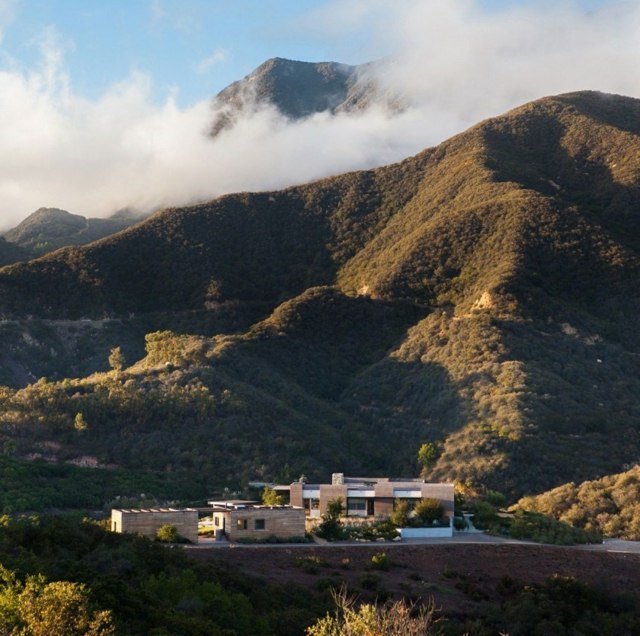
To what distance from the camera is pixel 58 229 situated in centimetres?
13750

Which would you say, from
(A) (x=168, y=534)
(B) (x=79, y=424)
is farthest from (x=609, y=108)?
(A) (x=168, y=534)

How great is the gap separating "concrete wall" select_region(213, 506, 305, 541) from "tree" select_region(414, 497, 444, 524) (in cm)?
572

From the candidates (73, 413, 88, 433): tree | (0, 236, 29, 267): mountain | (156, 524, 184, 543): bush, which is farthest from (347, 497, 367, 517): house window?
(0, 236, 29, 267): mountain

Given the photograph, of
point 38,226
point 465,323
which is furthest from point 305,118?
point 465,323

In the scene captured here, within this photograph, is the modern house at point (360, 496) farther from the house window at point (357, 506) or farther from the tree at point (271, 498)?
the tree at point (271, 498)

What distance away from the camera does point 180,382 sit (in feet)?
201

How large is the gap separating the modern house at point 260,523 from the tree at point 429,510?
5659 millimetres

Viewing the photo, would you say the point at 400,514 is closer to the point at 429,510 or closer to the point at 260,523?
the point at 429,510

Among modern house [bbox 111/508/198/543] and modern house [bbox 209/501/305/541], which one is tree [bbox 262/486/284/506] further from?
modern house [bbox 111/508/198/543]

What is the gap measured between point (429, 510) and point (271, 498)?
20.8ft

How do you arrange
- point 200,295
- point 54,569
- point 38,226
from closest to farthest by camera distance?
point 54,569 < point 200,295 < point 38,226

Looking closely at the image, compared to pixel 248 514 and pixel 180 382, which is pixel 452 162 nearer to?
pixel 180 382

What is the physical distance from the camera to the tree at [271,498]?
43.0m

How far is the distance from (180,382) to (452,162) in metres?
45.0
